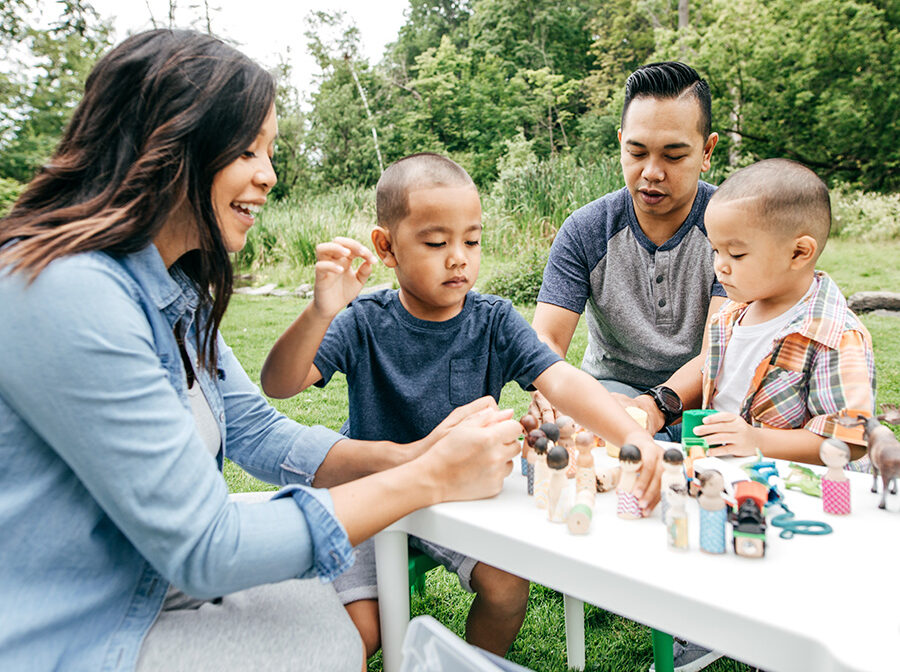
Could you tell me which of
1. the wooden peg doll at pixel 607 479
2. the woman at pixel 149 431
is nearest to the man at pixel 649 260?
the wooden peg doll at pixel 607 479

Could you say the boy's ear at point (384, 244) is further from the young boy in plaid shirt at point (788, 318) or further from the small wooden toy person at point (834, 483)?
the small wooden toy person at point (834, 483)

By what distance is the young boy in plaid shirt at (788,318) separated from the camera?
1893 millimetres

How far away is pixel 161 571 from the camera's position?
1228mm

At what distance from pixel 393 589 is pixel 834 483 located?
2.96 feet

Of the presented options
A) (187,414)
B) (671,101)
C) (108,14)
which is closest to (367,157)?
(108,14)

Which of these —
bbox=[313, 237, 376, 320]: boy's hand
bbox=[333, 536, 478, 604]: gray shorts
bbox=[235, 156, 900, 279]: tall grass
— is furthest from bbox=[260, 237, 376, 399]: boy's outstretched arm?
bbox=[235, 156, 900, 279]: tall grass

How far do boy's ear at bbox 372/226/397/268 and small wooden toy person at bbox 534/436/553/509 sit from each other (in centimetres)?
84

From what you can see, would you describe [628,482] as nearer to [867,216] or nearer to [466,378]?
[466,378]

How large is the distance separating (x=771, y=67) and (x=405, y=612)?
50.4ft

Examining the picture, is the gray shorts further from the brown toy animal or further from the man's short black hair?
the man's short black hair

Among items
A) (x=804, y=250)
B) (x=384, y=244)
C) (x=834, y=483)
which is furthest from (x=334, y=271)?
(x=804, y=250)

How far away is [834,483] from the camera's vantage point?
1341 millimetres

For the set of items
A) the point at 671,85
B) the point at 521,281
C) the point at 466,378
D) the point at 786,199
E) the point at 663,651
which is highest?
the point at 671,85

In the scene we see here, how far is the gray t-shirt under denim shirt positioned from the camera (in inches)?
110
